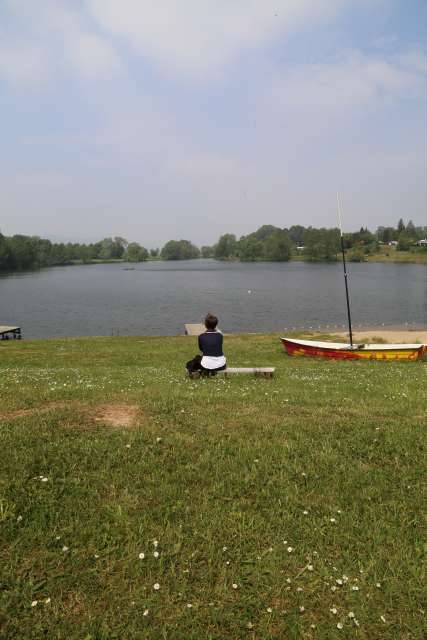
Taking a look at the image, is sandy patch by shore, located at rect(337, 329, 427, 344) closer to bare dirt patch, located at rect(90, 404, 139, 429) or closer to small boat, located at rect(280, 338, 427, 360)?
small boat, located at rect(280, 338, 427, 360)

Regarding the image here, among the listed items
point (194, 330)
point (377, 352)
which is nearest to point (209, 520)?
point (377, 352)

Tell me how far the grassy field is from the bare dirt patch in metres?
0.06

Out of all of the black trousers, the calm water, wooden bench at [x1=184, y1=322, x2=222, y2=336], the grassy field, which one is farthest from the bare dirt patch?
the calm water

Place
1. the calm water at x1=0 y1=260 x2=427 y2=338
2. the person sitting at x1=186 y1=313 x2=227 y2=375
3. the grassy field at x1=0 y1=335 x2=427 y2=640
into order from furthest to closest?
1. the calm water at x1=0 y1=260 x2=427 y2=338
2. the person sitting at x1=186 y1=313 x2=227 y2=375
3. the grassy field at x1=0 y1=335 x2=427 y2=640

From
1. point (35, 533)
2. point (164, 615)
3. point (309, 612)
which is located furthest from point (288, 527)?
point (35, 533)

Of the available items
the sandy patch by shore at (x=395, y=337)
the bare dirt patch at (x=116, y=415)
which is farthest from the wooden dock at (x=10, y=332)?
the bare dirt patch at (x=116, y=415)

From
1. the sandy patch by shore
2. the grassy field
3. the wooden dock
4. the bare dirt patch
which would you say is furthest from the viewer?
the wooden dock

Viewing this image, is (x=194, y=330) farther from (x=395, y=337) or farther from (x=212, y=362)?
(x=212, y=362)

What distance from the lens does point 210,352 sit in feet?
46.7

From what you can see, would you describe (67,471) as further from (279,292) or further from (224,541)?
(279,292)

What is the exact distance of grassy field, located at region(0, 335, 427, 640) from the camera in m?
4.79

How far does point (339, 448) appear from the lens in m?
8.11

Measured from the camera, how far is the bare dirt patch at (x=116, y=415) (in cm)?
895

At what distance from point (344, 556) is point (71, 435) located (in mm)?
5339
